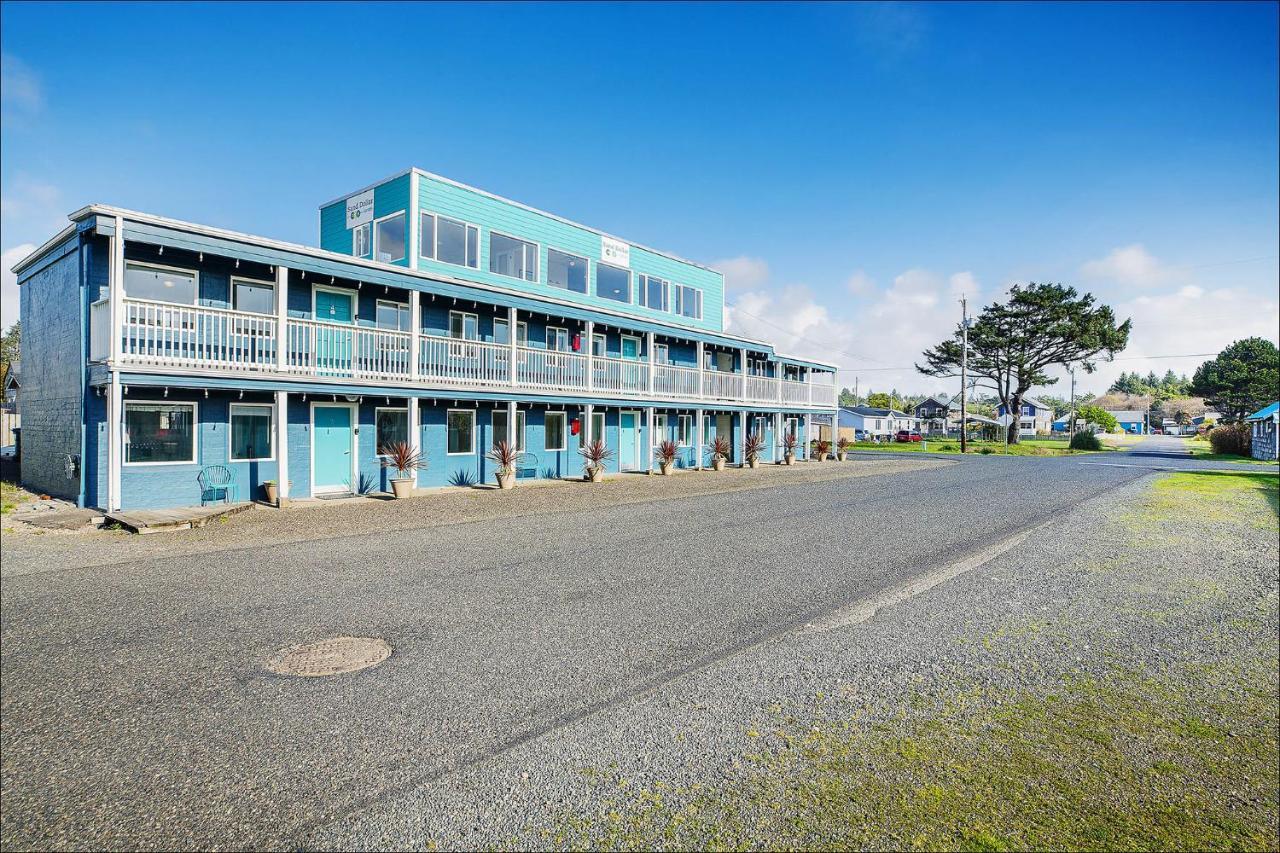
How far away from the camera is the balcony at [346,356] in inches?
530

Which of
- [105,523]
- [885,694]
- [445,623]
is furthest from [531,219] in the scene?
[885,694]

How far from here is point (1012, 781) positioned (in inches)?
174

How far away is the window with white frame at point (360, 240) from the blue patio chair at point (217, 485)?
877 centimetres

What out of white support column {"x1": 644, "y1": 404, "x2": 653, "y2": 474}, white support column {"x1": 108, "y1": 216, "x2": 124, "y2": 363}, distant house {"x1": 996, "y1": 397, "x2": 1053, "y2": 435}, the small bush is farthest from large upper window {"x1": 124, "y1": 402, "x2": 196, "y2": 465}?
distant house {"x1": 996, "y1": 397, "x2": 1053, "y2": 435}

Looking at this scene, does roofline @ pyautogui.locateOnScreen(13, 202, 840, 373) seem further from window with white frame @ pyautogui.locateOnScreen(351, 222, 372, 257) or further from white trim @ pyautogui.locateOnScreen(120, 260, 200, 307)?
window with white frame @ pyautogui.locateOnScreen(351, 222, 372, 257)

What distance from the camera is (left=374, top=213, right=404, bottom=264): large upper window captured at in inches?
785

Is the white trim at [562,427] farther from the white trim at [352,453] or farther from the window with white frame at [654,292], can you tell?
the window with white frame at [654,292]

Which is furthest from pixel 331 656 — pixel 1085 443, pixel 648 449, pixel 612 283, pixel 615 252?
pixel 1085 443

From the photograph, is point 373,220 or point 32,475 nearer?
point 32,475

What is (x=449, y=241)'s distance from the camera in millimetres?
20531

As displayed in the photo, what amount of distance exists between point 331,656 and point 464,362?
1383cm

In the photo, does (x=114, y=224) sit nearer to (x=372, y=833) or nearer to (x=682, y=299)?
(x=372, y=833)

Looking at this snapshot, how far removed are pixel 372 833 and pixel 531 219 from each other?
21929mm

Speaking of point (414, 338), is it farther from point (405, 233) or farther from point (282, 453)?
point (282, 453)
